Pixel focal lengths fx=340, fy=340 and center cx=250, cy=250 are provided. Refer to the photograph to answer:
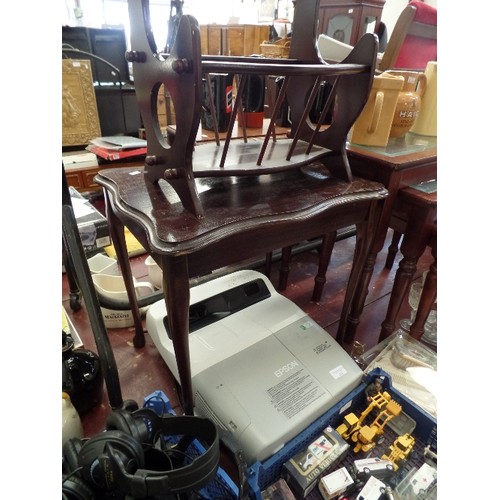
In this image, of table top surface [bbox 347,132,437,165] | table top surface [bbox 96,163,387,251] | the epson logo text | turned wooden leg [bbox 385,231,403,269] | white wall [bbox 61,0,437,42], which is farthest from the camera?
white wall [bbox 61,0,437,42]

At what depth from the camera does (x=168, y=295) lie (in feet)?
2.40

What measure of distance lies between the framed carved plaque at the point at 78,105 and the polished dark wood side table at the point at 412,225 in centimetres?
214

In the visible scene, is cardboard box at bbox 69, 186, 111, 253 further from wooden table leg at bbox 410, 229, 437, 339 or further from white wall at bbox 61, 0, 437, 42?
white wall at bbox 61, 0, 437, 42

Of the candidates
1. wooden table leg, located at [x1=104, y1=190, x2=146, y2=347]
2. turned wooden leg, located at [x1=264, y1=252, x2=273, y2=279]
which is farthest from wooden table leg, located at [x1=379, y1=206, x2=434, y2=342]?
wooden table leg, located at [x1=104, y1=190, x2=146, y2=347]

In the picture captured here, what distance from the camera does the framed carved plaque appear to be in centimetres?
219

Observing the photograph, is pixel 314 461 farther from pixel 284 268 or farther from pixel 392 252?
pixel 392 252

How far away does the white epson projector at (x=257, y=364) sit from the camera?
0.88 meters

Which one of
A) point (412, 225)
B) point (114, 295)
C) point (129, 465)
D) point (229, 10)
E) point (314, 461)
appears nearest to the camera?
point (129, 465)

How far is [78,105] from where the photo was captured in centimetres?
230

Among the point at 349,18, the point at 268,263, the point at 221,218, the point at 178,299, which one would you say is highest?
the point at 349,18

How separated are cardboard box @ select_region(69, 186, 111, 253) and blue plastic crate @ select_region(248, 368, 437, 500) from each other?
4.23ft

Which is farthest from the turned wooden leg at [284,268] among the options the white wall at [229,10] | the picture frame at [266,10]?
the picture frame at [266,10]

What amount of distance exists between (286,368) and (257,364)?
0.09 meters

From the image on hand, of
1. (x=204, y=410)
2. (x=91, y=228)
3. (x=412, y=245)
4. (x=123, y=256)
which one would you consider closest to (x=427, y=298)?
(x=412, y=245)
